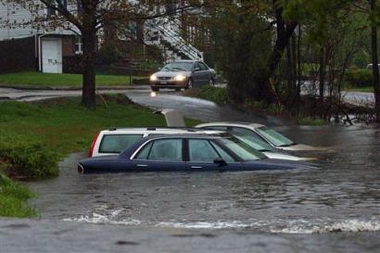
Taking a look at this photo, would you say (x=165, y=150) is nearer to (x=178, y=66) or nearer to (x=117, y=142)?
(x=117, y=142)

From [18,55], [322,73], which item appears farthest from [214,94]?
[18,55]

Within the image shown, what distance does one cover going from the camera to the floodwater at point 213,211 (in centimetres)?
872

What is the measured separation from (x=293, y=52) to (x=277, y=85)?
5.18ft

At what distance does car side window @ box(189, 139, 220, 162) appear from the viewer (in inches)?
687

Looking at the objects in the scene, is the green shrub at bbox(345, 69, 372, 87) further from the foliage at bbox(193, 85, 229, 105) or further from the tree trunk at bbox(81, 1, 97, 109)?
the tree trunk at bbox(81, 1, 97, 109)

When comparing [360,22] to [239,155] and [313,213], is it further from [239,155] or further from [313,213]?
[313,213]

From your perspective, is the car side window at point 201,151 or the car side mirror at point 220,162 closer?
the car side mirror at point 220,162

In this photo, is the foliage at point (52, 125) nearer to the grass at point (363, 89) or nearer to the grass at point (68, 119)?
the grass at point (68, 119)

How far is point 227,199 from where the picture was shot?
544 inches

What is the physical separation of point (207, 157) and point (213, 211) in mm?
4977

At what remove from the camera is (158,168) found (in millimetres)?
17594

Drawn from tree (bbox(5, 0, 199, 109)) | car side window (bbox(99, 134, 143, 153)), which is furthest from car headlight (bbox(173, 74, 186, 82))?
car side window (bbox(99, 134, 143, 153))

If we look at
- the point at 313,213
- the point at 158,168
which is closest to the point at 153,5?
the point at 158,168

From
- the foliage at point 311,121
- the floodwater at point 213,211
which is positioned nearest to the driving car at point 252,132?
the floodwater at point 213,211
